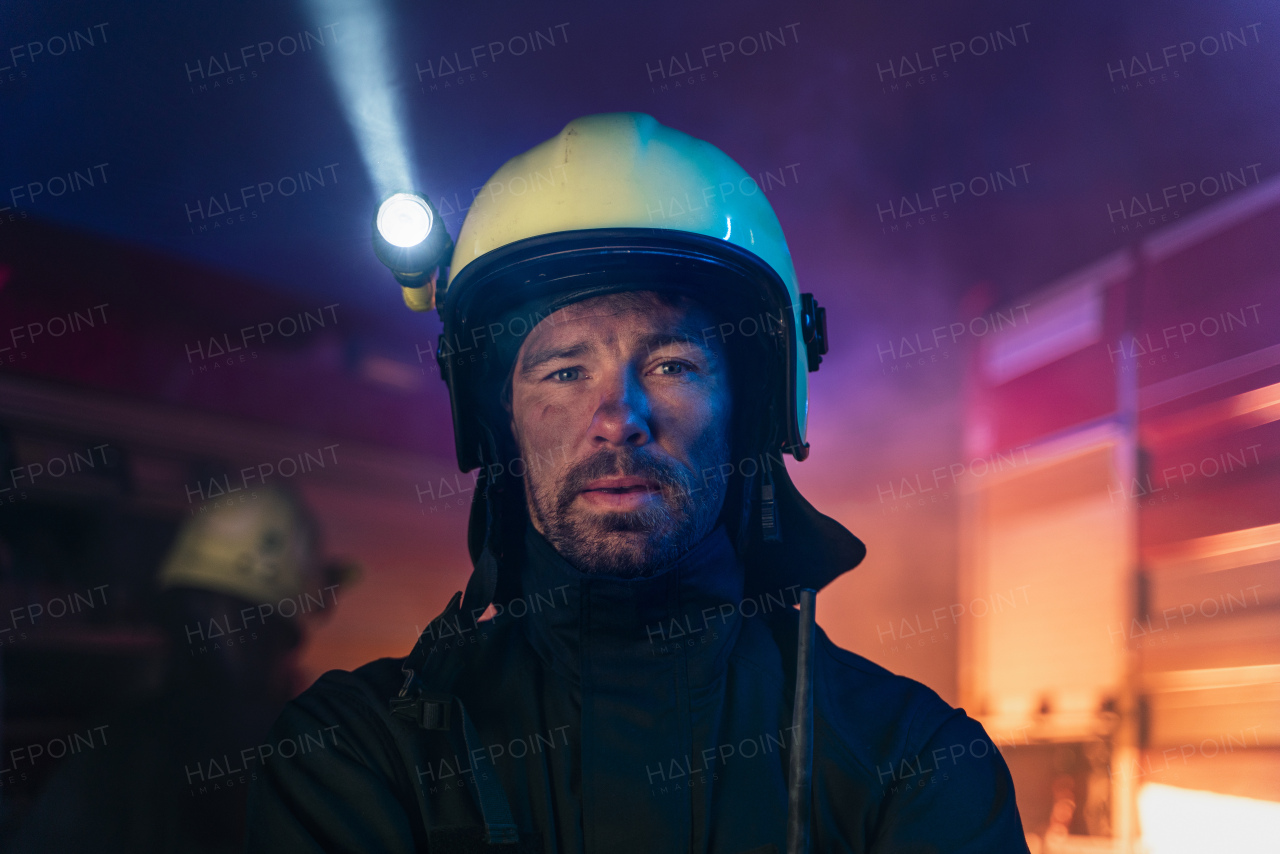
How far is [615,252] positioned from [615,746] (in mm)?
1011

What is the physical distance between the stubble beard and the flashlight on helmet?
62 centimetres

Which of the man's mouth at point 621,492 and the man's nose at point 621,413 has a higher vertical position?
the man's nose at point 621,413

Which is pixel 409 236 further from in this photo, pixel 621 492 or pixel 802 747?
pixel 802 747

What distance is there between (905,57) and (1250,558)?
2.28 meters

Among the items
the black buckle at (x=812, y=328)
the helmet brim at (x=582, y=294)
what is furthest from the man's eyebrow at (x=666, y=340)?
the black buckle at (x=812, y=328)

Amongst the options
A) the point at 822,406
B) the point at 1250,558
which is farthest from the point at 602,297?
the point at 1250,558

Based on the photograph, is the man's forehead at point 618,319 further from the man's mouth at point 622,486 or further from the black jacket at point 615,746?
the black jacket at point 615,746

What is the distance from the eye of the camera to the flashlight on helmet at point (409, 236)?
5.36ft

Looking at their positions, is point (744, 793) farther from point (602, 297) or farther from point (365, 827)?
point (602, 297)

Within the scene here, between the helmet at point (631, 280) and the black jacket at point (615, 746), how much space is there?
0.22 meters

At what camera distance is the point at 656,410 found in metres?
1.52

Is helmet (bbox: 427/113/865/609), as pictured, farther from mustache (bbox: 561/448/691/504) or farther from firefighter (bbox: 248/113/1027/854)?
mustache (bbox: 561/448/691/504)

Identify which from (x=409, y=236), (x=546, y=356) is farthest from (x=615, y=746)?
(x=409, y=236)

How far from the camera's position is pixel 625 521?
1.44 meters
